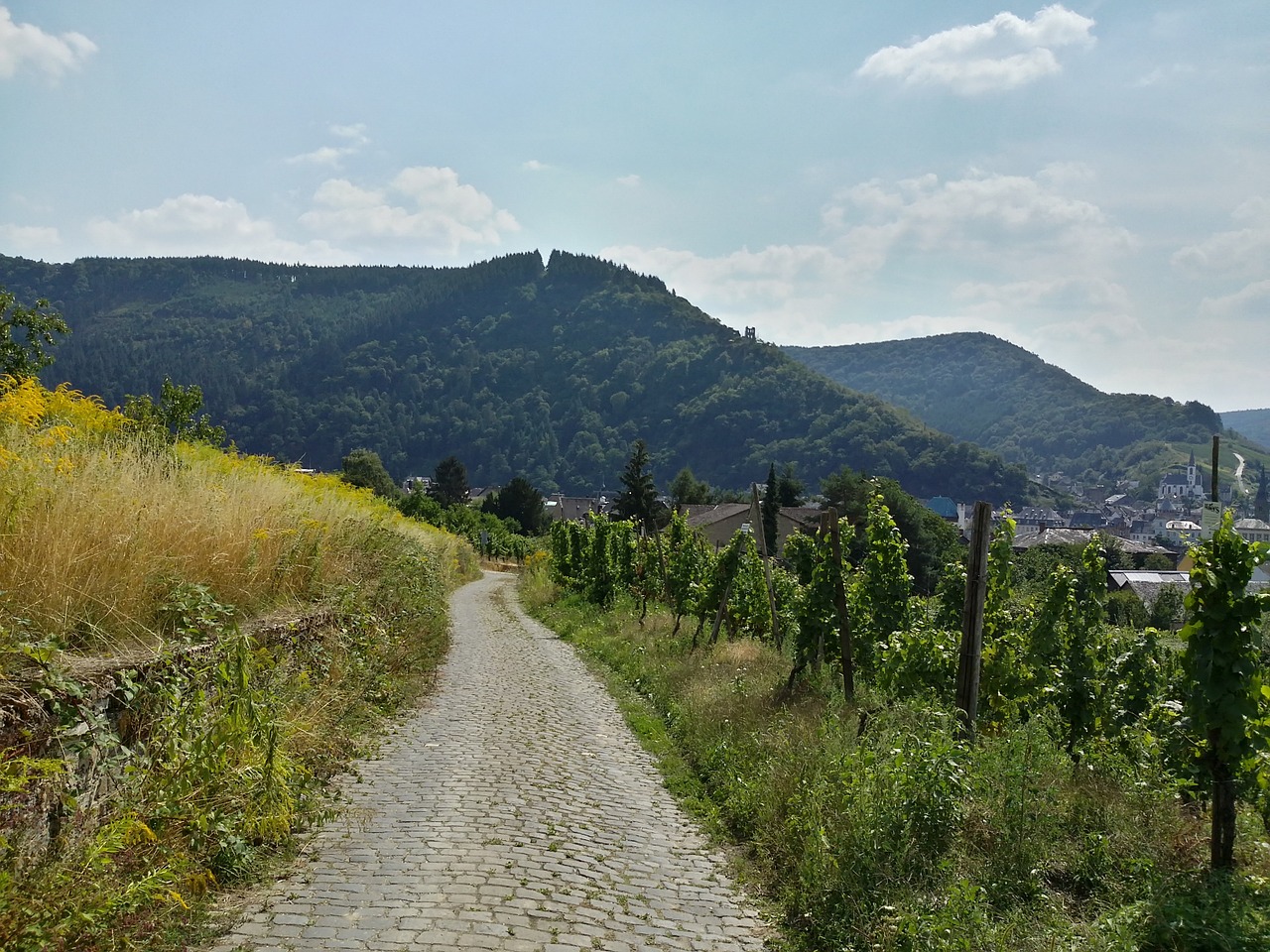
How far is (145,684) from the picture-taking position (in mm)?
4461

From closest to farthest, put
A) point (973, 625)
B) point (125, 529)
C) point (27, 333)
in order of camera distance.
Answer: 1. point (125, 529)
2. point (973, 625)
3. point (27, 333)

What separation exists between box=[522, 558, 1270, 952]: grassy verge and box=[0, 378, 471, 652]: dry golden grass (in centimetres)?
448

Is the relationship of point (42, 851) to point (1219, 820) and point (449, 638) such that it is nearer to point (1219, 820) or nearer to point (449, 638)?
point (1219, 820)

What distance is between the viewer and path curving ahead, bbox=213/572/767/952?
4.27 m

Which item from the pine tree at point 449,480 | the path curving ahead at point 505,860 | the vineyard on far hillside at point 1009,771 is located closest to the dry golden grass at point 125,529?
the path curving ahead at point 505,860

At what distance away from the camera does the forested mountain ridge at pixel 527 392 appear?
5148 inches

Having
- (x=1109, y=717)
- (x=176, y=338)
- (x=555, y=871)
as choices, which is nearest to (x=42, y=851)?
(x=555, y=871)

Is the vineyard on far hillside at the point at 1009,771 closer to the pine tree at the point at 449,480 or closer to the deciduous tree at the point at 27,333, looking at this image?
the deciduous tree at the point at 27,333

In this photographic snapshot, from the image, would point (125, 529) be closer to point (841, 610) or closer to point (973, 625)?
point (973, 625)

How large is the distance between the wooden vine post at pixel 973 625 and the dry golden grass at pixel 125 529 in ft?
19.2

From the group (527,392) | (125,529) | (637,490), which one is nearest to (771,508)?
(637,490)

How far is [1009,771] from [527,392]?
162m

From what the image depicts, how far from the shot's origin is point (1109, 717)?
6434 millimetres

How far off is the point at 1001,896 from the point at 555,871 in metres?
2.62
